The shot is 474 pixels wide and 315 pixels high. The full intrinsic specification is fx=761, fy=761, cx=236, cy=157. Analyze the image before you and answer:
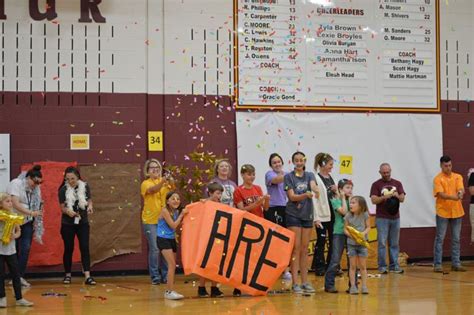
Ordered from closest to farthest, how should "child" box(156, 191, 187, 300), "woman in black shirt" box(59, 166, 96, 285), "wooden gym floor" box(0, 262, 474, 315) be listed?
"wooden gym floor" box(0, 262, 474, 315), "child" box(156, 191, 187, 300), "woman in black shirt" box(59, 166, 96, 285)

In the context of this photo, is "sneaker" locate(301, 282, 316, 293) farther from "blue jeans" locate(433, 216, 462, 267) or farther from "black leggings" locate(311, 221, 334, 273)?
"blue jeans" locate(433, 216, 462, 267)

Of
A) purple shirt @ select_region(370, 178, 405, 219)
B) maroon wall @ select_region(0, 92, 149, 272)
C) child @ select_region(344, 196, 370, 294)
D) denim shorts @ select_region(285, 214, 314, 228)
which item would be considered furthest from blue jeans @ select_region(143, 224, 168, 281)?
purple shirt @ select_region(370, 178, 405, 219)

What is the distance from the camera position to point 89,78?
456 inches

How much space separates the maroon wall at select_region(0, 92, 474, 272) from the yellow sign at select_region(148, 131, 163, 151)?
67 millimetres

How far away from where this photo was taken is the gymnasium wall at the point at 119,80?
11359mm

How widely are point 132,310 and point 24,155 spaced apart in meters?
4.49

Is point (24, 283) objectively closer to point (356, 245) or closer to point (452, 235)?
point (356, 245)

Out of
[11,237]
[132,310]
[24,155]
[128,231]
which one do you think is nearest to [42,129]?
[24,155]

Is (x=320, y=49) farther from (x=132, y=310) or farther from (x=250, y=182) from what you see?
(x=132, y=310)

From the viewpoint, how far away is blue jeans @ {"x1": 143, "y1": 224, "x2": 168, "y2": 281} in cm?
1055

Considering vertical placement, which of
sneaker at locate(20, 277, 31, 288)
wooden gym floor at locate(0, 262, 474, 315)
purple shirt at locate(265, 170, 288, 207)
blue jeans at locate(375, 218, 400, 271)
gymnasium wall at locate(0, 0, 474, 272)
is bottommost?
sneaker at locate(20, 277, 31, 288)

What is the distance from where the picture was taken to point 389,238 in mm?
11883

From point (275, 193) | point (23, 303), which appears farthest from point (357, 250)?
point (23, 303)

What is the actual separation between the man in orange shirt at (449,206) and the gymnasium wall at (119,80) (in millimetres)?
3262
